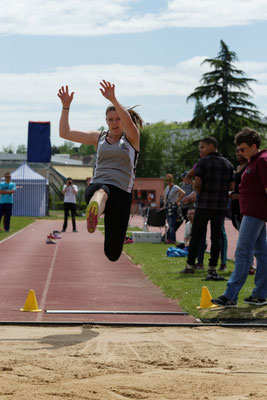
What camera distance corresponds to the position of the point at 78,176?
8888cm

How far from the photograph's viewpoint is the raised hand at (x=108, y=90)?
241 inches

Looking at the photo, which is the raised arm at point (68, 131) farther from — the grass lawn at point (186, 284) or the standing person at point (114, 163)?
the grass lawn at point (186, 284)

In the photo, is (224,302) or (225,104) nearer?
(224,302)

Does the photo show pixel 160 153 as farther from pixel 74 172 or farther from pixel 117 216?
pixel 117 216

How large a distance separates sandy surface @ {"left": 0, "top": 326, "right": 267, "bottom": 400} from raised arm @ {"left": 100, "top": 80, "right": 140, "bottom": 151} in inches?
72.8

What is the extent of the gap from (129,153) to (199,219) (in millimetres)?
4049

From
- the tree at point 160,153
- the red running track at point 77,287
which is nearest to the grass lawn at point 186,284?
the red running track at point 77,287

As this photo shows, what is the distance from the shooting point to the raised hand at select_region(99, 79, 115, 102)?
20.1ft

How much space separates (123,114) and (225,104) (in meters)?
51.9

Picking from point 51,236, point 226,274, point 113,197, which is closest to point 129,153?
point 113,197

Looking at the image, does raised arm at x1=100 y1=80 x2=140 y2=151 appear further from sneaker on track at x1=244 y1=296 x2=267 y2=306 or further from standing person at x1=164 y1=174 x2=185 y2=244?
standing person at x1=164 y1=174 x2=185 y2=244

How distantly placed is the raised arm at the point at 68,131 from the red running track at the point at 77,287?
72.7 inches

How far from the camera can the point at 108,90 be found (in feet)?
20.1

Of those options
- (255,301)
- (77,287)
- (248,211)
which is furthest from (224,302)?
(77,287)
